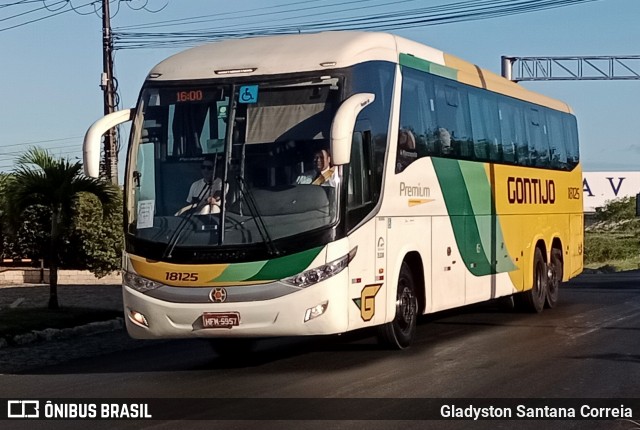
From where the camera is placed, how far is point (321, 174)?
40.5ft

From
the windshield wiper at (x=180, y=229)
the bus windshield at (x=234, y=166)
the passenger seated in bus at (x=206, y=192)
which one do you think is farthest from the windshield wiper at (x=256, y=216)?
the windshield wiper at (x=180, y=229)

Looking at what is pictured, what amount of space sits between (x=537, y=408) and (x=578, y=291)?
15804mm

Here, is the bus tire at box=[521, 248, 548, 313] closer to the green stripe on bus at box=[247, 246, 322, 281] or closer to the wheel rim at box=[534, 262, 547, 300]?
the wheel rim at box=[534, 262, 547, 300]

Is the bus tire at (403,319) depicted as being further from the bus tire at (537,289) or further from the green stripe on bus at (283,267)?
the bus tire at (537,289)

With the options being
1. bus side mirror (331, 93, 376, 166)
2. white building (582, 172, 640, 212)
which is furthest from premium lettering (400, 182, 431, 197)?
white building (582, 172, 640, 212)

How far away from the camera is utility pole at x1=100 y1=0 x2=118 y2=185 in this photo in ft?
111

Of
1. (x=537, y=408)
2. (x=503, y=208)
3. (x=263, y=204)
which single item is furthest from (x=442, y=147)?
(x=537, y=408)

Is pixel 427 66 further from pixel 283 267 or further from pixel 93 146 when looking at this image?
pixel 93 146

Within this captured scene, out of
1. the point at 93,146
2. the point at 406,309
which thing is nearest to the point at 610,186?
the point at 406,309

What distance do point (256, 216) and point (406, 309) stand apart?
294 cm

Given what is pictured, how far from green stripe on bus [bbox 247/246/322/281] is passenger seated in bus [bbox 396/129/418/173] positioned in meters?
2.29

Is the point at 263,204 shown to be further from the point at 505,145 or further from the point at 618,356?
the point at 505,145

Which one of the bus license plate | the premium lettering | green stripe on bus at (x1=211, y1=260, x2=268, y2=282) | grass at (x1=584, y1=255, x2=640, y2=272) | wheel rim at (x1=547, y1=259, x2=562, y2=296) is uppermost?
the premium lettering

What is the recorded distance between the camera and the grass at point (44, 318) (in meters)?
16.8
